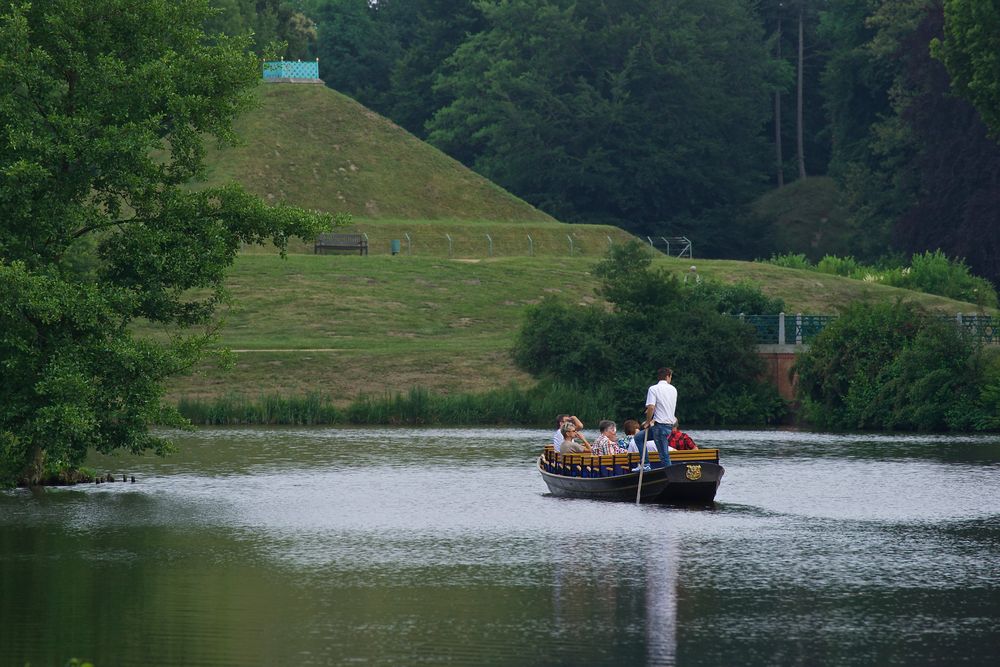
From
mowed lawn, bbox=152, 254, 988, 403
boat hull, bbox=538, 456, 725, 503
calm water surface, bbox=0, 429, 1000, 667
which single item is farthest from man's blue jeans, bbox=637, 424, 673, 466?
mowed lawn, bbox=152, 254, 988, 403

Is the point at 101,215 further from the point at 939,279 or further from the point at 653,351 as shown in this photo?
the point at 939,279

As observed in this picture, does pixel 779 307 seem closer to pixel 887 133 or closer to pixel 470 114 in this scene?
pixel 887 133

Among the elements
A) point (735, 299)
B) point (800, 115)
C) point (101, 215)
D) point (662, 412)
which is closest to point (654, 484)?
point (662, 412)

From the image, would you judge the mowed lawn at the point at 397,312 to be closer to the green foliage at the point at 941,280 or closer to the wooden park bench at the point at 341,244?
the green foliage at the point at 941,280

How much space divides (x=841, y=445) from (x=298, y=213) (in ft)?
59.9

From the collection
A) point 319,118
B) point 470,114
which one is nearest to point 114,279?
point 319,118

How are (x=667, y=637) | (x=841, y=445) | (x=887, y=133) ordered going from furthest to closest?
(x=887, y=133) < (x=841, y=445) < (x=667, y=637)

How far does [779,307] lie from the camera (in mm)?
63281

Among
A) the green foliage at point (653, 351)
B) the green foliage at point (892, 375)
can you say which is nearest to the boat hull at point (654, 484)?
the green foliage at point (892, 375)

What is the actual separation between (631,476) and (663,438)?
3.56 feet

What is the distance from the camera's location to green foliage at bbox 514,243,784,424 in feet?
184

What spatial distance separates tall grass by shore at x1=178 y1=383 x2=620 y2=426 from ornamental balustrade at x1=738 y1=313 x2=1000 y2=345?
6720 mm

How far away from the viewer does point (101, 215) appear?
115ft

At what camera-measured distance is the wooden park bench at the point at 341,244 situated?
81.6m
